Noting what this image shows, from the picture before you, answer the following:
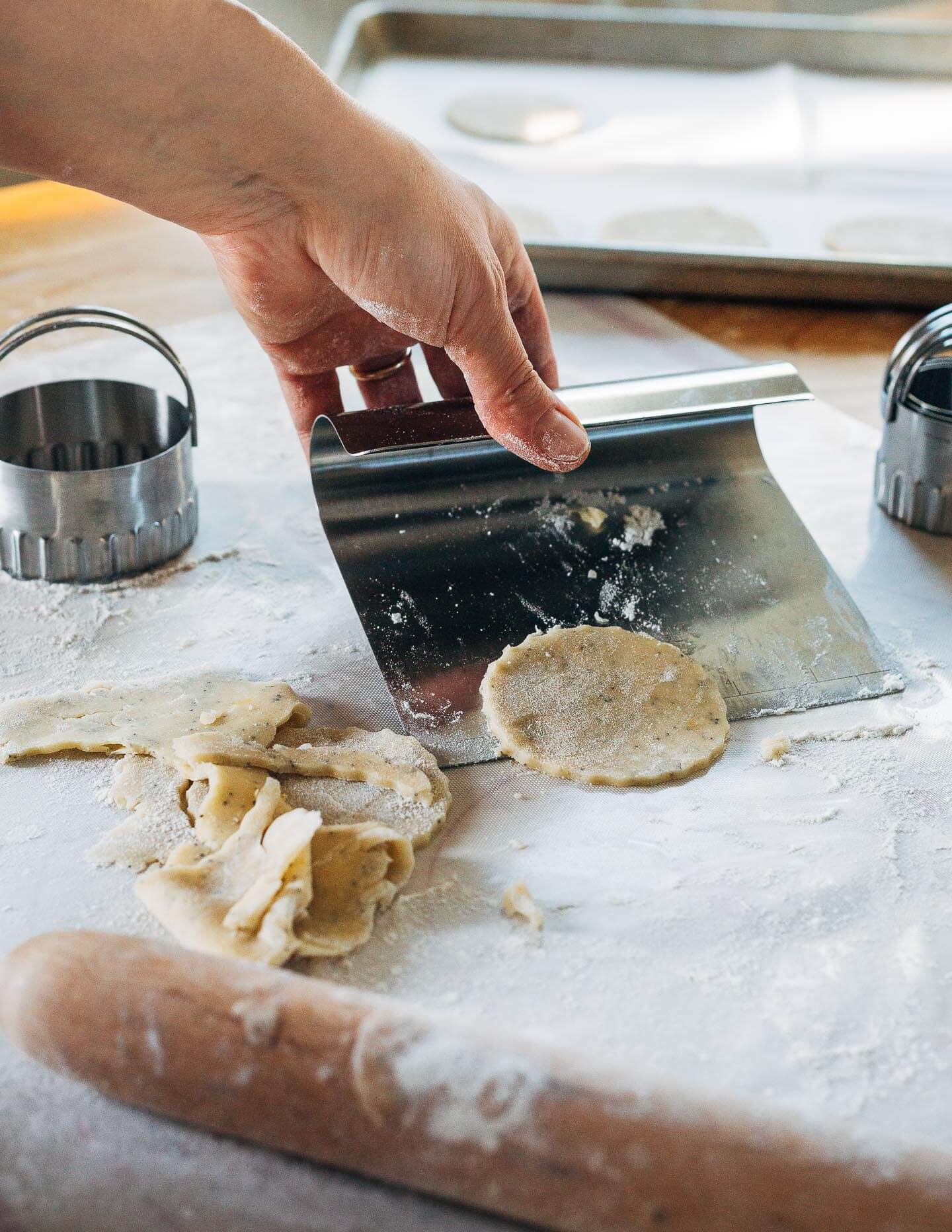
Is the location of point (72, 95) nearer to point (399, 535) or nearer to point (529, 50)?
point (399, 535)

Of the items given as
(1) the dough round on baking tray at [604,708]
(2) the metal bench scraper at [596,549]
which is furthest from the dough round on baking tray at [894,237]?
(1) the dough round on baking tray at [604,708]

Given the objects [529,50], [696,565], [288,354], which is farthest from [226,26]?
[529,50]

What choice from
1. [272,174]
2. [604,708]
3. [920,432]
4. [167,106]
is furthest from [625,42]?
[604,708]

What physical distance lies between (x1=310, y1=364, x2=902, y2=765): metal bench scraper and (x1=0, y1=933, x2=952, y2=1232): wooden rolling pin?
0.46 meters

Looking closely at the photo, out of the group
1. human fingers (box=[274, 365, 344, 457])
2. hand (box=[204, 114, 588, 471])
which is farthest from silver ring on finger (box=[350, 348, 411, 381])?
hand (box=[204, 114, 588, 471])

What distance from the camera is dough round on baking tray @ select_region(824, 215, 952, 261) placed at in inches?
94.5

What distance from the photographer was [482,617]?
145 cm

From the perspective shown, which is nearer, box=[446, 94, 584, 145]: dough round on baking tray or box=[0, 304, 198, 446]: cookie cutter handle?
box=[0, 304, 198, 446]: cookie cutter handle

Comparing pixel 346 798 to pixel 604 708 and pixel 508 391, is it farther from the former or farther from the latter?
pixel 508 391

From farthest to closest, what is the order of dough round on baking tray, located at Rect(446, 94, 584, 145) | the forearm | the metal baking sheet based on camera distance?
1. the metal baking sheet
2. dough round on baking tray, located at Rect(446, 94, 584, 145)
3. the forearm

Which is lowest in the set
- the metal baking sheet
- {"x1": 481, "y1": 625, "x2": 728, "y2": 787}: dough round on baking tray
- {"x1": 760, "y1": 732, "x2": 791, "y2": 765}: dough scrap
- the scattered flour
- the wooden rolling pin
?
{"x1": 760, "y1": 732, "x2": 791, "y2": 765}: dough scrap

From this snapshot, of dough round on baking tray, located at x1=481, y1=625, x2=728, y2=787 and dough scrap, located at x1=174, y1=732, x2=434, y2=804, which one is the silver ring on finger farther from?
dough scrap, located at x1=174, y1=732, x2=434, y2=804

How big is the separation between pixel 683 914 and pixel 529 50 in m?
2.91

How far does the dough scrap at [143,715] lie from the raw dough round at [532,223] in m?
1.35
